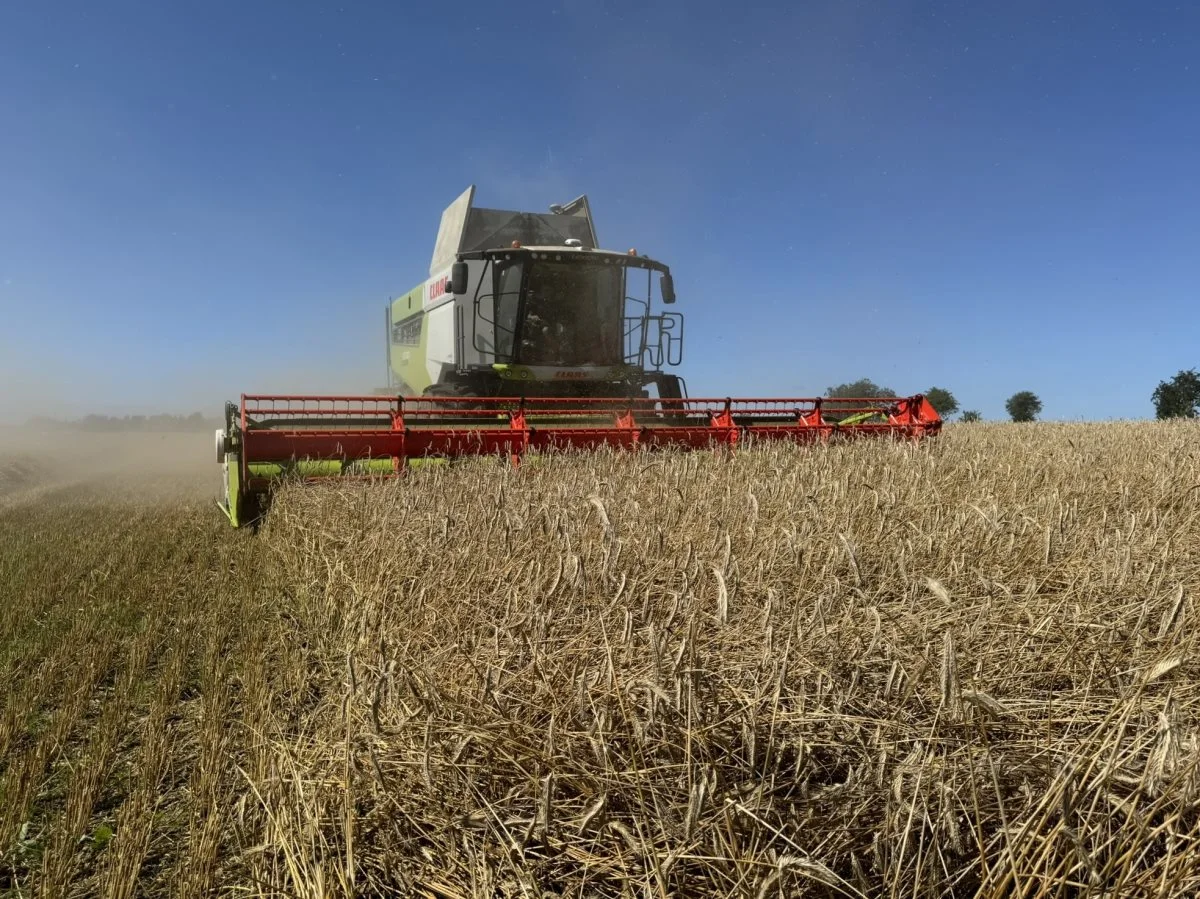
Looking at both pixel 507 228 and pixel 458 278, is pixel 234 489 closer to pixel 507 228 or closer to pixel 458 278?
pixel 458 278

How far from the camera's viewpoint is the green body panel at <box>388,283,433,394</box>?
36.1ft

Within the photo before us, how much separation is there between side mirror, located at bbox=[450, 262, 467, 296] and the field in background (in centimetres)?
415

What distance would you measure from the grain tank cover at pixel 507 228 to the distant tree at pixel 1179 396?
32237 millimetres

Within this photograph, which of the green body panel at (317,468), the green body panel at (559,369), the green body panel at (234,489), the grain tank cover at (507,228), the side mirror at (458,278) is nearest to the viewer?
the green body panel at (317,468)

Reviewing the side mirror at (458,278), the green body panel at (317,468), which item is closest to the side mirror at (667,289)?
the side mirror at (458,278)

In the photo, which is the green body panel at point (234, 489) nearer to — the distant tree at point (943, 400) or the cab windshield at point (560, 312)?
the cab windshield at point (560, 312)

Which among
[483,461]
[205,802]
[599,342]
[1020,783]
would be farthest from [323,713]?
[599,342]

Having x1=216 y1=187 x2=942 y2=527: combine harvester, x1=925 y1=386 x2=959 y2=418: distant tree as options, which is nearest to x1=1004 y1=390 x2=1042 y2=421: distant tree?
x1=925 y1=386 x2=959 y2=418: distant tree

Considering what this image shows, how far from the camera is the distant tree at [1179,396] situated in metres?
32.8

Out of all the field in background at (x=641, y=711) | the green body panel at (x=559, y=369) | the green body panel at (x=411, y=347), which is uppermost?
the green body panel at (x=411, y=347)

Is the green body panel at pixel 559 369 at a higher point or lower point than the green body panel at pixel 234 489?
higher

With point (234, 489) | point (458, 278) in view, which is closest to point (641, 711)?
point (234, 489)

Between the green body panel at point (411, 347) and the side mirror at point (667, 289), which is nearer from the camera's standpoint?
the side mirror at point (667, 289)

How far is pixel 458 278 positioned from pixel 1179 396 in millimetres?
37278
